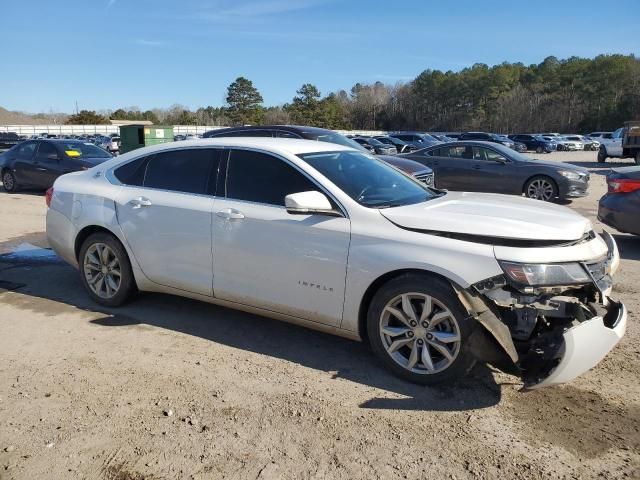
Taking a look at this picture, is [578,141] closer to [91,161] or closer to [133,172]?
[91,161]

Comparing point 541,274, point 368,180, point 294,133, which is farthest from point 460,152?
point 541,274

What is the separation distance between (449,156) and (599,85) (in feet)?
270

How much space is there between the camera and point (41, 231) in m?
9.01

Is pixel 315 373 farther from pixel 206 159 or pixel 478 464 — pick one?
pixel 206 159

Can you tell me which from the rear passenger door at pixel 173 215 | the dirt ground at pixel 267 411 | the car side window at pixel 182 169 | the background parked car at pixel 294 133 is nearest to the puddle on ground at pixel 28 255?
the dirt ground at pixel 267 411

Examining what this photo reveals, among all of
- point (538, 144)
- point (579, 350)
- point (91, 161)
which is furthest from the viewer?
point (538, 144)

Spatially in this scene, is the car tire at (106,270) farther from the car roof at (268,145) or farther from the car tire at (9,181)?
the car tire at (9,181)

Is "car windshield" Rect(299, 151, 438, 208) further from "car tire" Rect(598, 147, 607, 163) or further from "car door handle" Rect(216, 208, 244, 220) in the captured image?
"car tire" Rect(598, 147, 607, 163)

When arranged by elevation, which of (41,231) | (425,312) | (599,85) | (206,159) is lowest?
(41,231)

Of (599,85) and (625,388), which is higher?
(599,85)

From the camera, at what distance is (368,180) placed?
4398mm

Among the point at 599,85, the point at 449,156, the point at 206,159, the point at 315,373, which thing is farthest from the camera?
the point at 599,85

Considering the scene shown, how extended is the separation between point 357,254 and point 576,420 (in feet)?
5.63

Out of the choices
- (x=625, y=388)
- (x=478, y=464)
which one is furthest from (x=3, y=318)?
(x=625, y=388)
